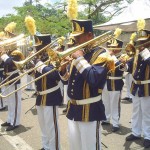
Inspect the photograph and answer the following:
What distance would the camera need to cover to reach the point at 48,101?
5184 mm

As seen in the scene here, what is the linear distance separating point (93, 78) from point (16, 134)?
361cm

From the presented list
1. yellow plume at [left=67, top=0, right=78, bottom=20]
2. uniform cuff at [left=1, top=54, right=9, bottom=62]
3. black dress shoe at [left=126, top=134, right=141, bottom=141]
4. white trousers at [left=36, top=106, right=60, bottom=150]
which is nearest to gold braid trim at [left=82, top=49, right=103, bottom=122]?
yellow plume at [left=67, top=0, right=78, bottom=20]

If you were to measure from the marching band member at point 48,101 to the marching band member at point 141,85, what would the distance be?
4.93 ft

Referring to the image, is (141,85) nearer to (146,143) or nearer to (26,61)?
(146,143)

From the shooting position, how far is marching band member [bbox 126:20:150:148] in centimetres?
561

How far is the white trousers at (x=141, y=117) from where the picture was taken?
582cm

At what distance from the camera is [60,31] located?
2125cm

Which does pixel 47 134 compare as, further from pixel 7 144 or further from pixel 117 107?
pixel 117 107

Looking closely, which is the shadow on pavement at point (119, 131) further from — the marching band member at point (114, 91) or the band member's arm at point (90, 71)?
the band member's arm at point (90, 71)

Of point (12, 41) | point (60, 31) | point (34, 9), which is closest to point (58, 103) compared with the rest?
point (12, 41)

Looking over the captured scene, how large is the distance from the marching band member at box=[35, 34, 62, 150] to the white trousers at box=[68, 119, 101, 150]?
3.46ft

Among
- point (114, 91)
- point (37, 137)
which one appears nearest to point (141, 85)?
point (114, 91)

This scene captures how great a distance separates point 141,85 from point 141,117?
70 cm

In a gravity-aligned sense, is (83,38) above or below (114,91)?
above
